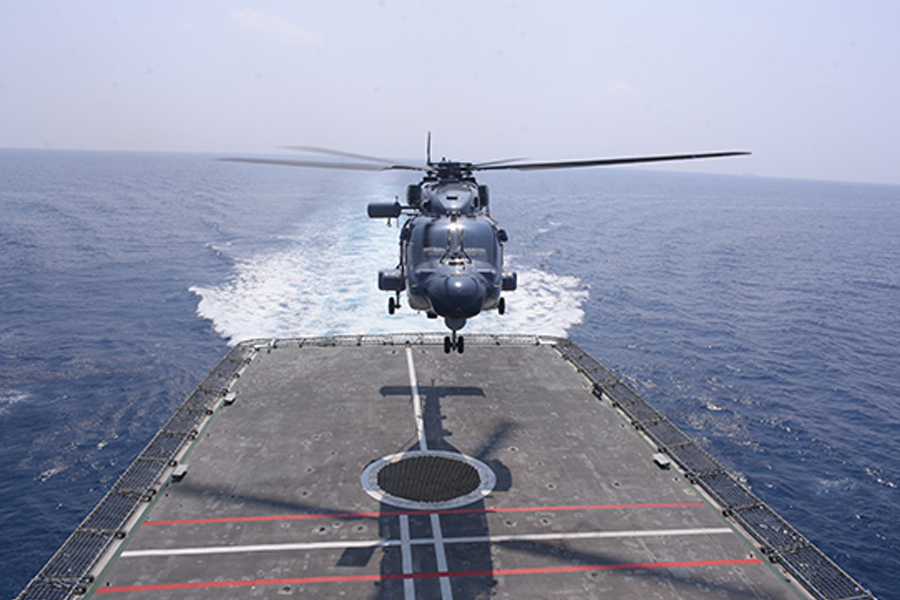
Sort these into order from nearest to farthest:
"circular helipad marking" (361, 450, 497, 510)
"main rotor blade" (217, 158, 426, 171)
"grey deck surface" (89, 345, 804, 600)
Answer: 1. "grey deck surface" (89, 345, 804, 600)
2. "main rotor blade" (217, 158, 426, 171)
3. "circular helipad marking" (361, 450, 497, 510)

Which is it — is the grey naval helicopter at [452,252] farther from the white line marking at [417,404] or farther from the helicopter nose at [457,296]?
the white line marking at [417,404]

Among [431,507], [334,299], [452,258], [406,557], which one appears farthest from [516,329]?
[406,557]

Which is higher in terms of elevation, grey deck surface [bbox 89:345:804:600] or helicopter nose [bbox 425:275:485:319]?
helicopter nose [bbox 425:275:485:319]

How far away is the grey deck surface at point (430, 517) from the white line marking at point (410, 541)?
52mm

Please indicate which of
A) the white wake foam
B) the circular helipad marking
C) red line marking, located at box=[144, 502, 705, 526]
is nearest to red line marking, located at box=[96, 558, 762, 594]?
red line marking, located at box=[144, 502, 705, 526]

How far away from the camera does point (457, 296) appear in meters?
15.6

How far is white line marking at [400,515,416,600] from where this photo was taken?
15.3 m

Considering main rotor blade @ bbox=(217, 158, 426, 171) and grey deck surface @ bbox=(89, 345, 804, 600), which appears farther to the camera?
main rotor blade @ bbox=(217, 158, 426, 171)

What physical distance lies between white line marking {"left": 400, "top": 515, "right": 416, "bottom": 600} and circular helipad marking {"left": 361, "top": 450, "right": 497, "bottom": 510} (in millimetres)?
932

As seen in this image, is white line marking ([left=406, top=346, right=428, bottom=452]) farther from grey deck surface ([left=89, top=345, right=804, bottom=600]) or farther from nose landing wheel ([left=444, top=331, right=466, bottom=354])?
nose landing wheel ([left=444, top=331, right=466, bottom=354])

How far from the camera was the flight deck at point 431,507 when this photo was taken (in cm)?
1587

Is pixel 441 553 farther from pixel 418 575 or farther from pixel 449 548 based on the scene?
pixel 418 575

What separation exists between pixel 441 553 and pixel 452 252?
31.1ft

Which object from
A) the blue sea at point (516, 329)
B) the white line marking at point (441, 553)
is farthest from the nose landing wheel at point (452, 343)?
the blue sea at point (516, 329)
